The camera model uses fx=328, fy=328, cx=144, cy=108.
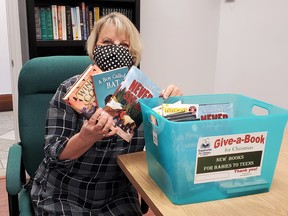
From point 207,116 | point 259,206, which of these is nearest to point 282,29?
point 207,116

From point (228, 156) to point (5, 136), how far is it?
3198 millimetres

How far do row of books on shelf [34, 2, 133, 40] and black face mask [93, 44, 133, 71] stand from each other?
4.29 feet

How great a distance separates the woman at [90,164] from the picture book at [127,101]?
16 centimetres

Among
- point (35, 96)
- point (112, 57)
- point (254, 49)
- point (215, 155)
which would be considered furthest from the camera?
point (254, 49)

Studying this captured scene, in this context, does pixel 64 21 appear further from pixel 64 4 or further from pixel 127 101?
pixel 127 101

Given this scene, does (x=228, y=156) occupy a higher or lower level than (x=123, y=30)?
lower

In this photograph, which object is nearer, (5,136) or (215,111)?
(215,111)

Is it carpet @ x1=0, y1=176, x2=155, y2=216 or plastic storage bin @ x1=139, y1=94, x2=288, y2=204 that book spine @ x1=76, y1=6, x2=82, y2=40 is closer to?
carpet @ x1=0, y1=176, x2=155, y2=216

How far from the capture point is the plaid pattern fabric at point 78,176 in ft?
3.79

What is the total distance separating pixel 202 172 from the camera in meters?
0.75

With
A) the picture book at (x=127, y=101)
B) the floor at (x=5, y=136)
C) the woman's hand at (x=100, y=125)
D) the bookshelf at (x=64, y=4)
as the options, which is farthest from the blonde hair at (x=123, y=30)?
the floor at (x=5, y=136)

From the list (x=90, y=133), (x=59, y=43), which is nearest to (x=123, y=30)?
(x=90, y=133)

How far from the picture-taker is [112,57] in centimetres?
112

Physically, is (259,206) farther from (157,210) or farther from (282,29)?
(282,29)
